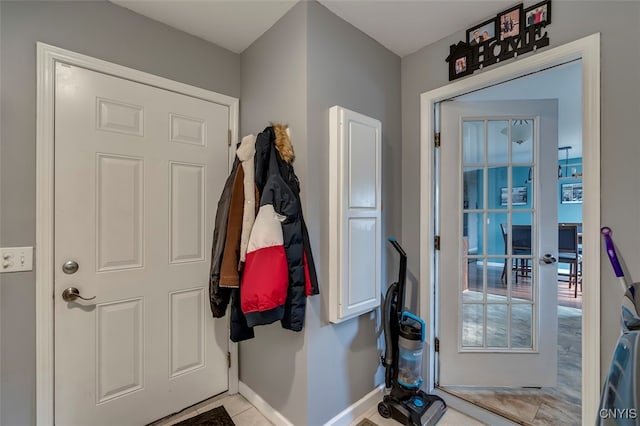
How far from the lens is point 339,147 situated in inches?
62.0

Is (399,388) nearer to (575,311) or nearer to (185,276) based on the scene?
(185,276)

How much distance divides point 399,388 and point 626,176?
5.29 feet

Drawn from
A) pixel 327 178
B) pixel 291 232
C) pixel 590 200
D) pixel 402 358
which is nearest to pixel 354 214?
pixel 327 178

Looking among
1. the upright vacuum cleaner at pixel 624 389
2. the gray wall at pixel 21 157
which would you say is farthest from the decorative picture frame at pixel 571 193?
the gray wall at pixel 21 157

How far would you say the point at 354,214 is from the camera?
5.42ft

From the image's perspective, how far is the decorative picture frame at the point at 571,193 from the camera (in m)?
5.43

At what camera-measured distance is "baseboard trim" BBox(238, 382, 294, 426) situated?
5.41 feet

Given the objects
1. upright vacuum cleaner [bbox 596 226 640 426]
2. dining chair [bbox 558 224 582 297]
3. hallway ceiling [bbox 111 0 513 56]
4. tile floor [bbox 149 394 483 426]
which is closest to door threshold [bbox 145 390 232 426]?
tile floor [bbox 149 394 483 426]

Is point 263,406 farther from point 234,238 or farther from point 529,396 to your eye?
point 529,396

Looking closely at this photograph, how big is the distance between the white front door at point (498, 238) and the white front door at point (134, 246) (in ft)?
5.27

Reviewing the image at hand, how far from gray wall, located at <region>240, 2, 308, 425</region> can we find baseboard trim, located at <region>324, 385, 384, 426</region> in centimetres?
25

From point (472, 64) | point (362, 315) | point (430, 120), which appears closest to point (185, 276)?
point (362, 315)

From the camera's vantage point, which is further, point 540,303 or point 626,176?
point 540,303

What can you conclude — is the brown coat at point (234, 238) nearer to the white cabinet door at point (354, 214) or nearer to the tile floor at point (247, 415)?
the white cabinet door at point (354, 214)
